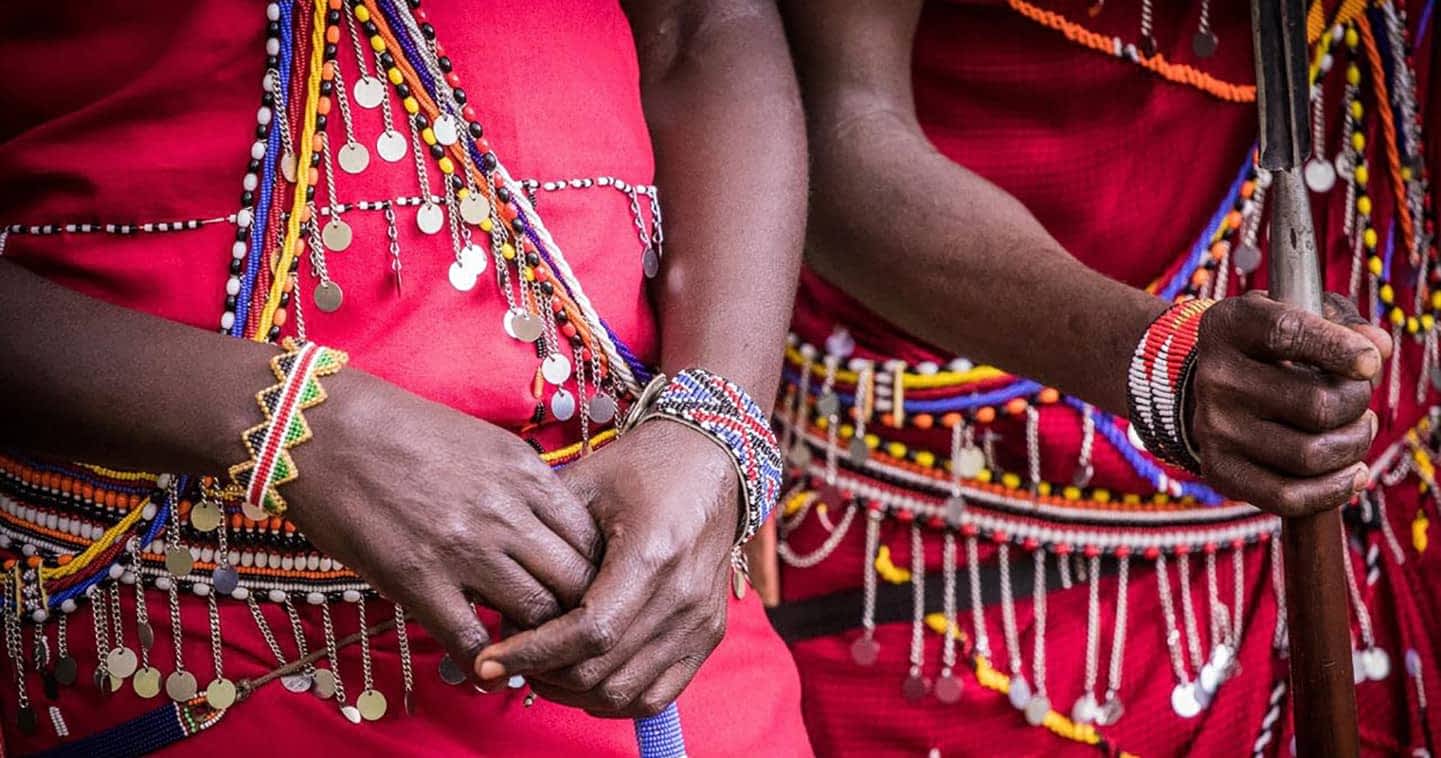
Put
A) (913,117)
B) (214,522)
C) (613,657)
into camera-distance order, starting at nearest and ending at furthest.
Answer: (613,657), (214,522), (913,117)

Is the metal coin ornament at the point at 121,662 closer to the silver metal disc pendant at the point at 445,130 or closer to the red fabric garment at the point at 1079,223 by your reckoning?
the silver metal disc pendant at the point at 445,130

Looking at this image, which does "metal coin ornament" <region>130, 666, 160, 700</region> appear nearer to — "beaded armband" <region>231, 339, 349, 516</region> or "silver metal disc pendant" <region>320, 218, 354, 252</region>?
"beaded armband" <region>231, 339, 349, 516</region>

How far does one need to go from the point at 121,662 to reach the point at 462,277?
1.36 ft

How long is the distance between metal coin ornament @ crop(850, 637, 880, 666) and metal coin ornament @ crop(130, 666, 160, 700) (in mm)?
800

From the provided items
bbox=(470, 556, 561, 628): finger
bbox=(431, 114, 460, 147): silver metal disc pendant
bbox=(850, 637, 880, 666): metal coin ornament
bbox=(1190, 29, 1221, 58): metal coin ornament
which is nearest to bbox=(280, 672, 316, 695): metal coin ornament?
bbox=(470, 556, 561, 628): finger

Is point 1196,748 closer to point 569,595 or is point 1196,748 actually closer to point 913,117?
point 913,117

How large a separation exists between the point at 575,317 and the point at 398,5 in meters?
0.30

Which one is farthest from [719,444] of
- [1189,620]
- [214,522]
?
[1189,620]

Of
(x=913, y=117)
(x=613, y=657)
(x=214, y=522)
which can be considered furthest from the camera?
(x=913, y=117)

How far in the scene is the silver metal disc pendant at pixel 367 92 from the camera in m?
1.23

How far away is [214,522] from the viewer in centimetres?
119

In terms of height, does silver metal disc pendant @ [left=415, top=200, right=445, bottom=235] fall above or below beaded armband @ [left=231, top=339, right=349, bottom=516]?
above

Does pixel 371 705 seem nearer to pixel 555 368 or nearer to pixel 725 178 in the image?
pixel 555 368

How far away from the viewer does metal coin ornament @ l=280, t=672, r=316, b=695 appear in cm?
Result: 121
